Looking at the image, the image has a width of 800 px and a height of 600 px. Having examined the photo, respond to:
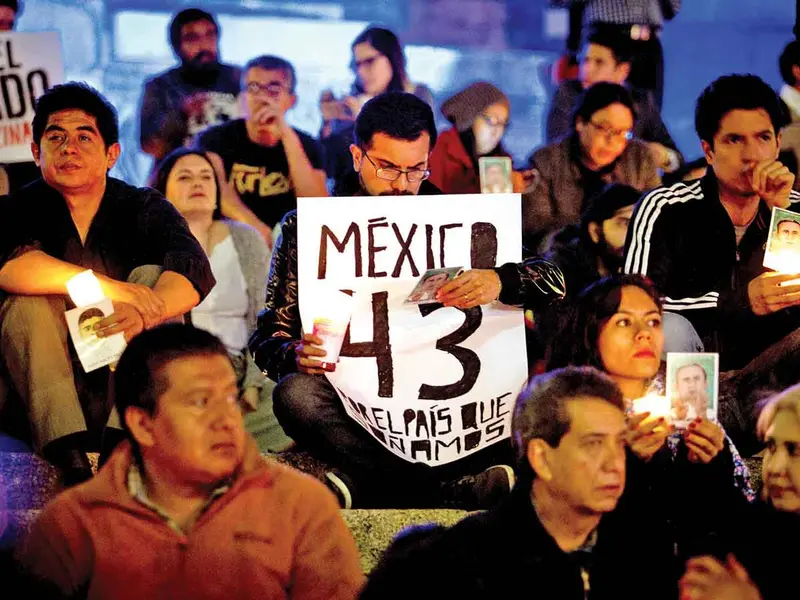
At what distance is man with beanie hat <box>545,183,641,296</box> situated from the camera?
617 cm

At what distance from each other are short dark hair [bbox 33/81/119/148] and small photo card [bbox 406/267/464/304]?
59.1 inches

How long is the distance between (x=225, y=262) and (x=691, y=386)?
8.22ft

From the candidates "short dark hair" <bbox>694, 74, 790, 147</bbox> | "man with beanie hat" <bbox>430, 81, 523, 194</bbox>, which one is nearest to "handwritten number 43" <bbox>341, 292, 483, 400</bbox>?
"short dark hair" <bbox>694, 74, 790, 147</bbox>

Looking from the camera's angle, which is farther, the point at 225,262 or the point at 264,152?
the point at 264,152

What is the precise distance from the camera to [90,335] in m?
4.82

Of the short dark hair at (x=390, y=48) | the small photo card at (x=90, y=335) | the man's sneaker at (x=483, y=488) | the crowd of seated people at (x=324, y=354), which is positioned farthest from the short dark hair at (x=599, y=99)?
the small photo card at (x=90, y=335)

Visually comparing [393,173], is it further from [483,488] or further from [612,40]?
[612,40]

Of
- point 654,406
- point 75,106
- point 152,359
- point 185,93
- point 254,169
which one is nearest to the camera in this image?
point 152,359

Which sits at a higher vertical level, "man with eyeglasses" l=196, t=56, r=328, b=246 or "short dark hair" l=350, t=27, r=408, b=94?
"short dark hair" l=350, t=27, r=408, b=94

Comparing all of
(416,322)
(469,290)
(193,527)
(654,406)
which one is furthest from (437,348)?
(193,527)

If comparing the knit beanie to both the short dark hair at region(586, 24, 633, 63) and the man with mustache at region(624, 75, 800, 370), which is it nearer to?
the short dark hair at region(586, 24, 633, 63)

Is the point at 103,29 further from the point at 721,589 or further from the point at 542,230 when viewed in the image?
the point at 721,589

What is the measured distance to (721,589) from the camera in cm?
346

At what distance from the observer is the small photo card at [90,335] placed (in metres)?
4.80
